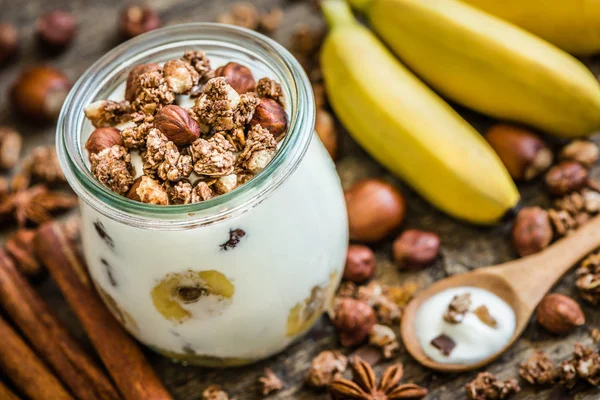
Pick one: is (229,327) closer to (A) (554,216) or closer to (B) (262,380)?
(B) (262,380)

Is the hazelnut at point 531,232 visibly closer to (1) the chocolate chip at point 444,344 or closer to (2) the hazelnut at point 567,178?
(2) the hazelnut at point 567,178

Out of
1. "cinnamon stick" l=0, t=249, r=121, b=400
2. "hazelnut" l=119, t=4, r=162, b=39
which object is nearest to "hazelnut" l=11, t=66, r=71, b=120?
"hazelnut" l=119, t=4, r=162, b=39

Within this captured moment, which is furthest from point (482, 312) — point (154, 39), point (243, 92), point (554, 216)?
point (154, 39)

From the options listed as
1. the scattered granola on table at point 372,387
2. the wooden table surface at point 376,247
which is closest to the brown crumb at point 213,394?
the wooden table surface at point 376,247

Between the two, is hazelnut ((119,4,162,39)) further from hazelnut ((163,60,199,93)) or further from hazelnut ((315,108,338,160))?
hazelnut ((163,60,199,93))

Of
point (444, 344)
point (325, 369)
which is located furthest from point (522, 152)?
point (325, 369)
